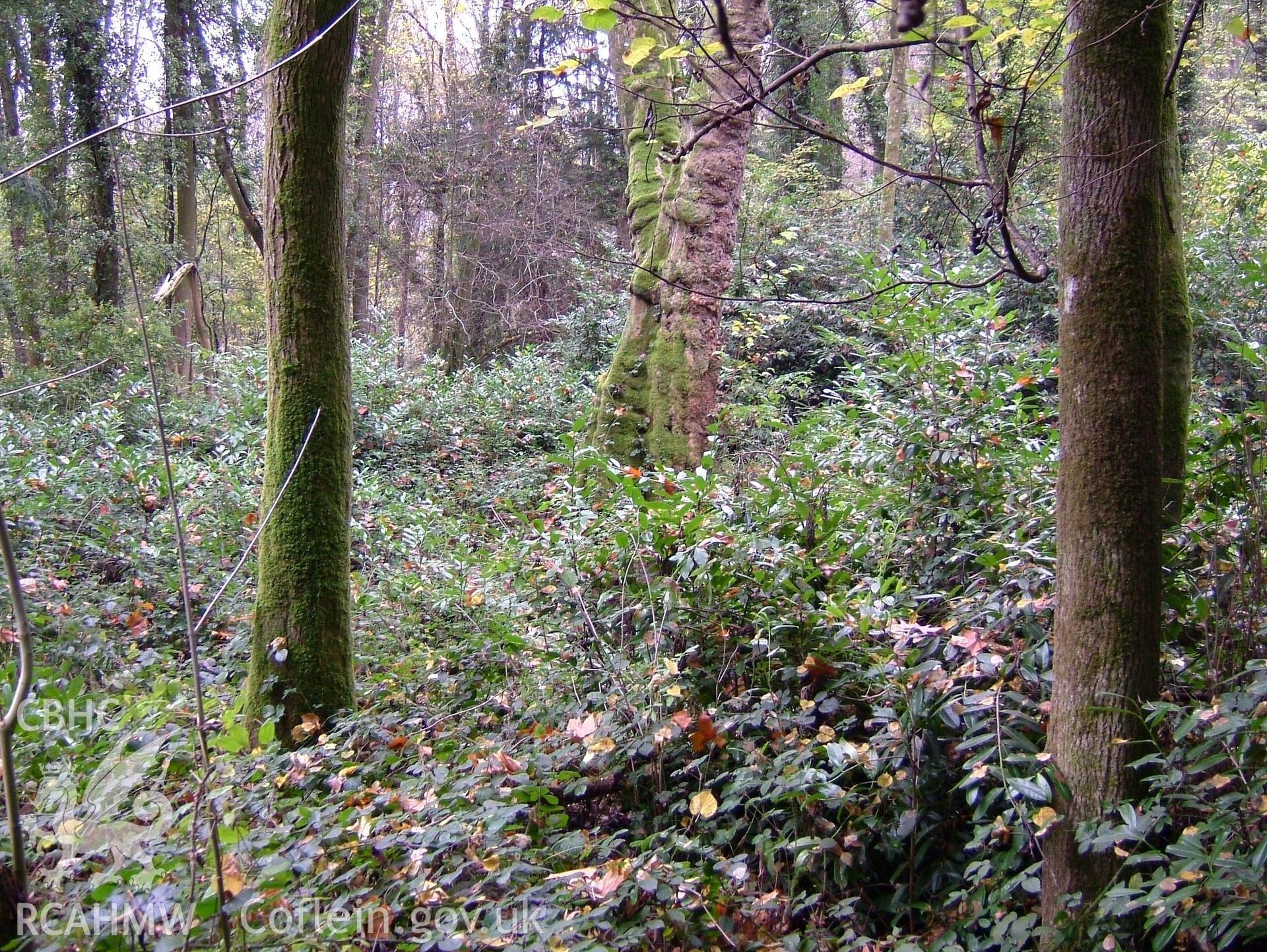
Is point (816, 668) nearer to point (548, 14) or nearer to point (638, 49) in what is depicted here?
point (638, 49)

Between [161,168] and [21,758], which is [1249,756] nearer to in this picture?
[21,758]

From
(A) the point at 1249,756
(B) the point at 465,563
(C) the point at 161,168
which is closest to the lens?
(A) the point at 1249,756

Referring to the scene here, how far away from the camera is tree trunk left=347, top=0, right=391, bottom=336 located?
1568 cm

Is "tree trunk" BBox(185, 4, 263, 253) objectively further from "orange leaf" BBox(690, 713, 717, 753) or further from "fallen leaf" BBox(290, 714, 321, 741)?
"orange leaf" BBox(690, 713, 717, 753)

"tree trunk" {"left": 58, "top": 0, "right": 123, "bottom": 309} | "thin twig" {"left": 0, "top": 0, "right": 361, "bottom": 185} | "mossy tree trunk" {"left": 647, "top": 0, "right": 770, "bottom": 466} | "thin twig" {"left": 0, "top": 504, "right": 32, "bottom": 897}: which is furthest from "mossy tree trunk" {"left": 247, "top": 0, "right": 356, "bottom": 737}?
"tree trunk" {"left": 58, "top": 0, "right": 123, "bottom": 309}

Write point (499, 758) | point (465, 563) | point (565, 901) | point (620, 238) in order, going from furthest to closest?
point (620, 238) → point (465, 563) → point (499, 758) → point (565, 901)

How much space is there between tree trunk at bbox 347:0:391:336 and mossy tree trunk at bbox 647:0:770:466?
9.58 metres

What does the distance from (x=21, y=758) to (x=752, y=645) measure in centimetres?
265

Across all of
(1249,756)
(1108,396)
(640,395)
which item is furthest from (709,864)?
(640,395)

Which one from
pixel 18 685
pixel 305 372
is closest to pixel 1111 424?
pixel 18 685

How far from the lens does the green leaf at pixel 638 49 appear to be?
2404 millimetres

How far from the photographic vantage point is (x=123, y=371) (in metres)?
10.1

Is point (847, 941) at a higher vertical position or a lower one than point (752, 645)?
lower

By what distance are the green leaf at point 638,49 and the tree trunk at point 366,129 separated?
13617mm
